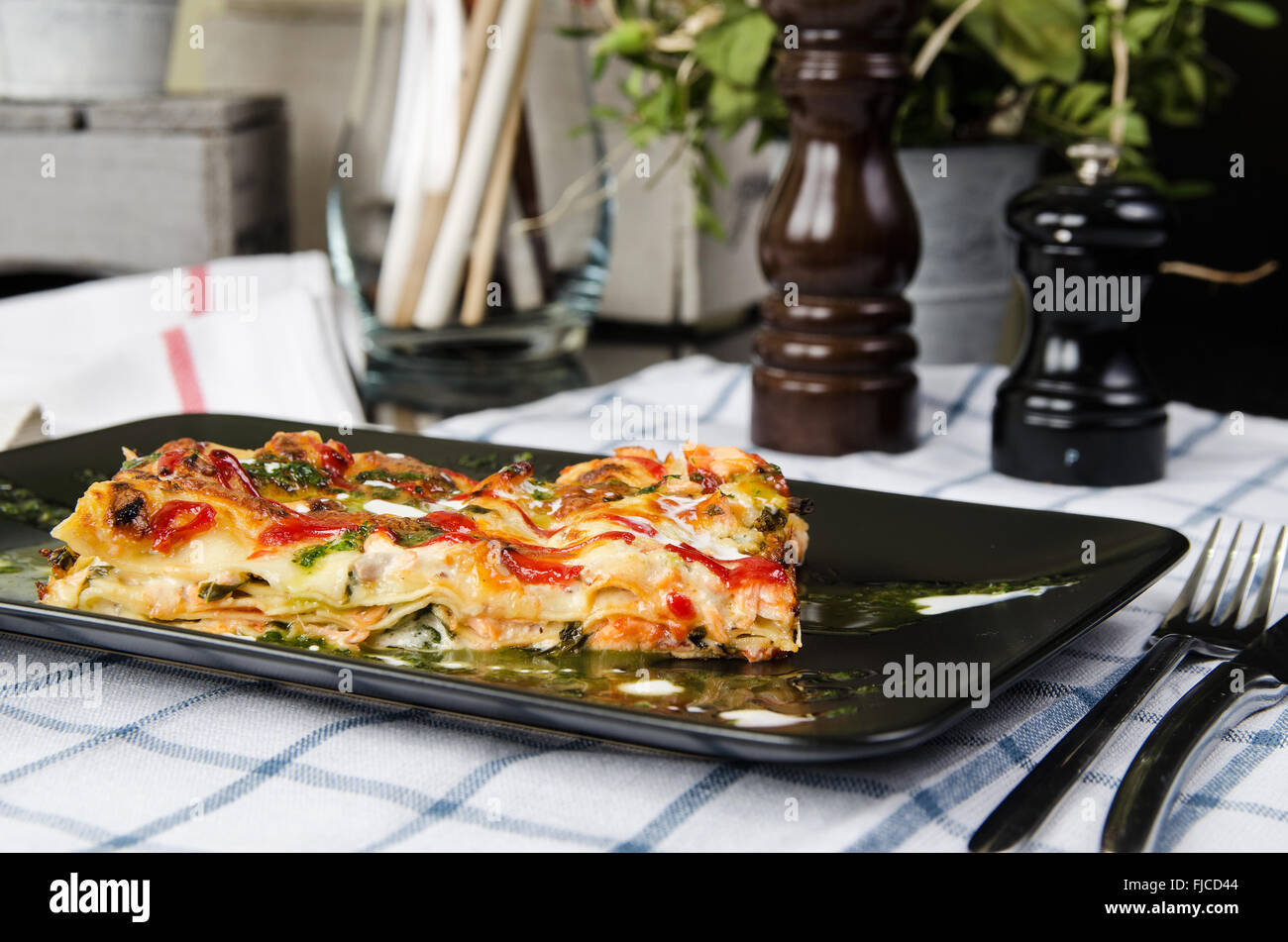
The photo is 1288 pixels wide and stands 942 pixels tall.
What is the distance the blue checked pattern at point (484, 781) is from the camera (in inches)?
21.2

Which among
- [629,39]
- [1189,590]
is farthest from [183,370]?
[1189,590]

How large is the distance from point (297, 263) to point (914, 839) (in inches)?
50.8

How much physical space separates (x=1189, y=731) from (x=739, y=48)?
3.16 feet

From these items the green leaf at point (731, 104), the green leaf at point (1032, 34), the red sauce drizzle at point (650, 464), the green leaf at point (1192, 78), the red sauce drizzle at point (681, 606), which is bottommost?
the red sauce drizzle at point (681, 606)

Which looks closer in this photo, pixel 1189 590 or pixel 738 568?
pixel 738 568

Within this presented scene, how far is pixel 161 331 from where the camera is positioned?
1.36 metres

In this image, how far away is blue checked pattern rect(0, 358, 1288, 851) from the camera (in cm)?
54

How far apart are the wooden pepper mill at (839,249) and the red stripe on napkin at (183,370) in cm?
55

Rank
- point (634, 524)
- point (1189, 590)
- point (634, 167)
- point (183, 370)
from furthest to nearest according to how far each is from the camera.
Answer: point (634, 167)
point (183, 370)
point (1189, 590)
point (634, 524)

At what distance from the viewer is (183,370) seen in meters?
1.35

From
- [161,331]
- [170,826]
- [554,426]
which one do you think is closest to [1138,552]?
[170,826]

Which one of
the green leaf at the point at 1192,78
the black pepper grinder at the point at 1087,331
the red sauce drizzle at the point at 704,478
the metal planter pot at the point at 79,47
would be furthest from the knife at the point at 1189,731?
the metal planter pot at the point at 79,47

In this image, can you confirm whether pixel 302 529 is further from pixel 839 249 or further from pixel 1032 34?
pixel 1032 34

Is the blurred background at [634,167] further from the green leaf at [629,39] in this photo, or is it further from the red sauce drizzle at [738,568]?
the red sauce drizzle at [738,568]
